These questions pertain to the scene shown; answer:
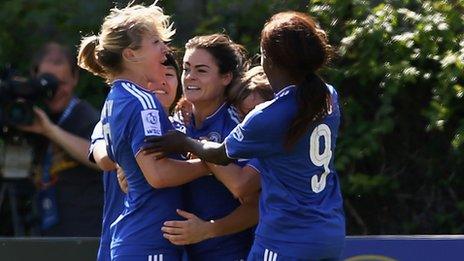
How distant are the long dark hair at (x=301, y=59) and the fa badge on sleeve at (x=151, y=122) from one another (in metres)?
0.47

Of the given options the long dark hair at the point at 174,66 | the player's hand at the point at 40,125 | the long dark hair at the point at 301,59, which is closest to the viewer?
the long dark hair at the point at 301,59

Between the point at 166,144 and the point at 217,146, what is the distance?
180mm

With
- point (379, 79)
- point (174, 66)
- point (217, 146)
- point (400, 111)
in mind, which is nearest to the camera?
point (217, 146)

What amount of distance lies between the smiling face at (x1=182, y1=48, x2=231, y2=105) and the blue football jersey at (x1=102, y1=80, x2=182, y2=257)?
0.80ft

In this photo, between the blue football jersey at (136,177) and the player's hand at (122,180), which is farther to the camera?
the player's hand at (122,180)

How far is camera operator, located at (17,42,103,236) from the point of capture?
614 centimetres

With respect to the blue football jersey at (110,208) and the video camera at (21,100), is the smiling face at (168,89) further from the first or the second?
the video camera at (21,100)

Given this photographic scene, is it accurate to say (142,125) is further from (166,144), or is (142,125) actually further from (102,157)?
(102,157)

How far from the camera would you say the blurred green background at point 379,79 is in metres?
7.04

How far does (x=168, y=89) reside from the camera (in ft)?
14.8

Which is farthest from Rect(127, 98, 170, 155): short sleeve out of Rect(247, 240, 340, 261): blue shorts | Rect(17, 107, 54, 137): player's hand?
Rect(17, 107, 54, 137): player's hand

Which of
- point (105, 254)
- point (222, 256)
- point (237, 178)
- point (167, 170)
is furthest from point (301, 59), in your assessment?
point (105, 254)

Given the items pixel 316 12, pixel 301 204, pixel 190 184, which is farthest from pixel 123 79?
pixel 316 12

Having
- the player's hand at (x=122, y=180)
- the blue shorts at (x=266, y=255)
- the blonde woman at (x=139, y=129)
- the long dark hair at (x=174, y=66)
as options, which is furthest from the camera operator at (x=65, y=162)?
the blue shorts at (x=266, y=255)
